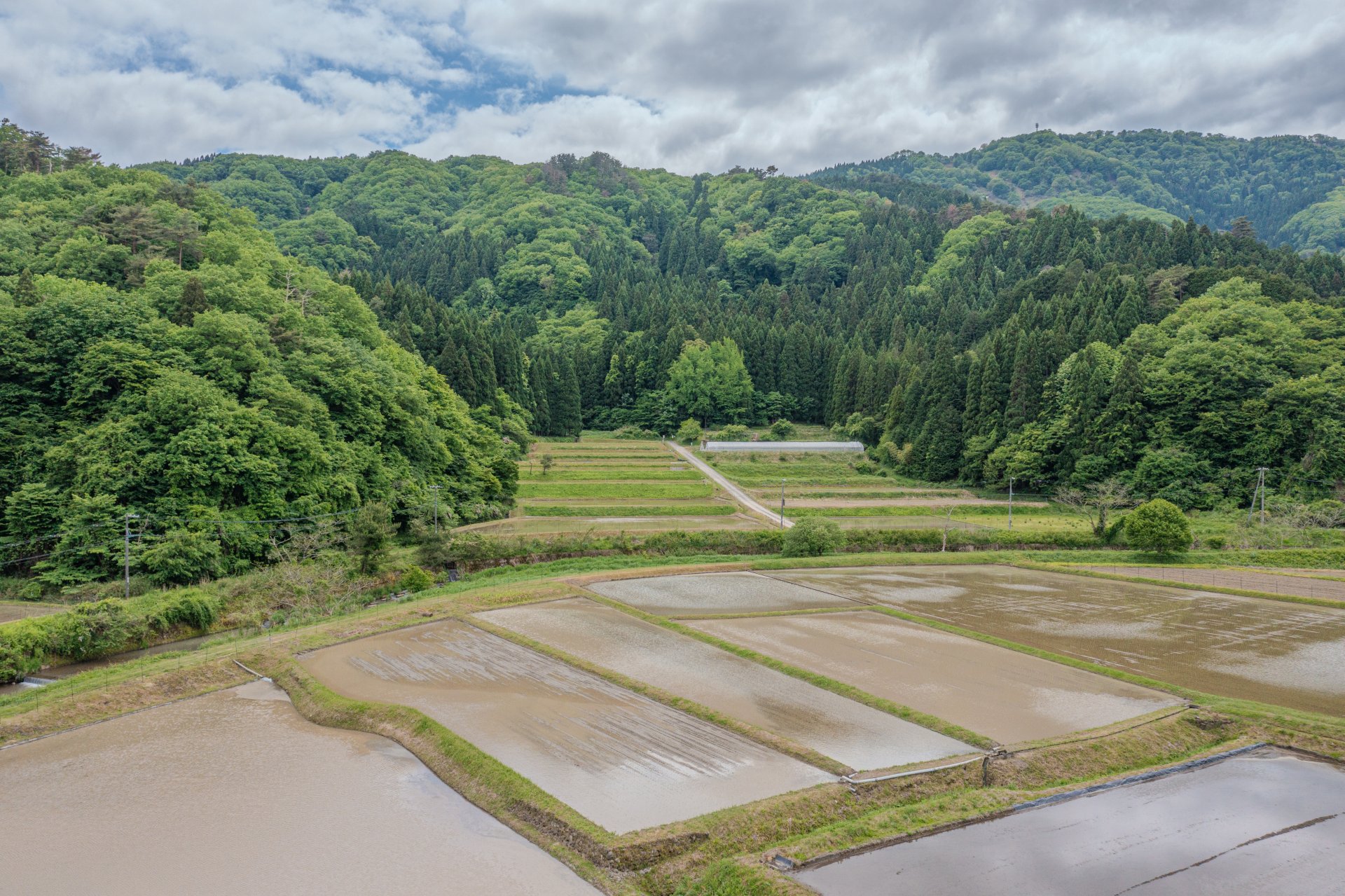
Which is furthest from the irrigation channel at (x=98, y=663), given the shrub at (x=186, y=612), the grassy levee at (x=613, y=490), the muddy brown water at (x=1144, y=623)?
the grassy levee at (x=613, y=490)

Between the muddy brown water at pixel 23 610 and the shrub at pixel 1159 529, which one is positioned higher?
the shrub at pixel 1159 529

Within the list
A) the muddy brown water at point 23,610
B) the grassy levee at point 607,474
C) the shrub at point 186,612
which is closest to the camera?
the muddy brown water at point 23,610

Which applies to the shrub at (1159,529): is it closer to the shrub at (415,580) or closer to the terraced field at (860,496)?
the terraced field at (860,496)

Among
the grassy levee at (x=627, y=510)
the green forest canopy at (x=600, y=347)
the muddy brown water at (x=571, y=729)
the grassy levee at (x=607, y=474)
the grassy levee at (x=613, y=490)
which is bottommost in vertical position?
the muddy brown water at (x=571, y=729)

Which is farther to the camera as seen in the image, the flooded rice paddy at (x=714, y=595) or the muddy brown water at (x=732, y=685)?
the flooded rice paddy at (x=714, y=595)

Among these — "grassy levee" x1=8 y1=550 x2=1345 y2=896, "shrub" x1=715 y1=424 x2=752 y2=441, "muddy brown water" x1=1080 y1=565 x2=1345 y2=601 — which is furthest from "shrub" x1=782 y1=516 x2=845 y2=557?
"shrub" x1=715 y1=424 x2=752 y2=441

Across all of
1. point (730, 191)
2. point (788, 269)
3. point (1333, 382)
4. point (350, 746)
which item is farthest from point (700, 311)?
point (350, 746)

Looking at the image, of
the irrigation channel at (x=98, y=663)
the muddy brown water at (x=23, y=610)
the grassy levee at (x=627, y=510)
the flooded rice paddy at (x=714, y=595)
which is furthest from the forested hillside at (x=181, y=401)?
the flooded rice paddy at (x=714, y=595)

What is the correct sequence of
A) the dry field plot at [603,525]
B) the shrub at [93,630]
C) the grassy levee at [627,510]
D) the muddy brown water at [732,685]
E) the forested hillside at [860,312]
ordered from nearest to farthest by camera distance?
the muddy brown water at [732,685]
the shrub at [93,630]
the dry field plot at [603,525]
the grassy levee at [627,510]
the forested hillside at [860,312]
